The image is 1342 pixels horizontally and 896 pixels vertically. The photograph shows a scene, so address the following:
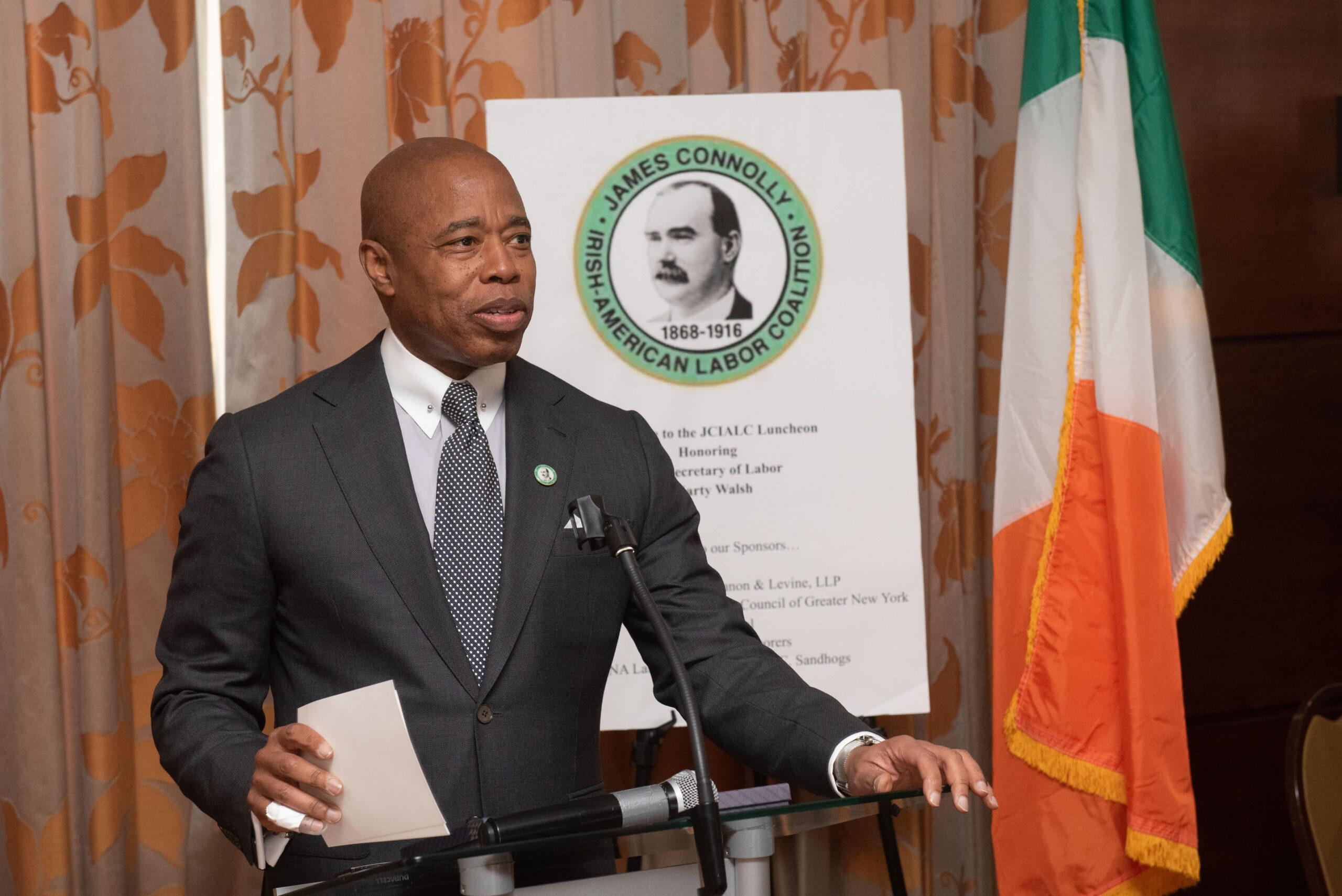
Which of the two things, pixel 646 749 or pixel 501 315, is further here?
pixel 646 749

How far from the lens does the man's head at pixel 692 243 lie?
2588mm

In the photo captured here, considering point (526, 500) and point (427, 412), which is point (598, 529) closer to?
point (526, 500)

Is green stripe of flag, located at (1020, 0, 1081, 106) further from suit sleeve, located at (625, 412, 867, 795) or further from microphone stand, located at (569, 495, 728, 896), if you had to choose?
microphone stand, located at (569, 495, 728, 896)

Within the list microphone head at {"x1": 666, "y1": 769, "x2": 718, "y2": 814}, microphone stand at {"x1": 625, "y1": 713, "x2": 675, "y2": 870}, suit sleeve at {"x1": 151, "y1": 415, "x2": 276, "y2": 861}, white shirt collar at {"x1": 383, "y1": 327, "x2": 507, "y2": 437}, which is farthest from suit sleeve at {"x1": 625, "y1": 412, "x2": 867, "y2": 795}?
microphone stand at {"x1": 625, "y1": 713, "x2": 675, "y2": 870}

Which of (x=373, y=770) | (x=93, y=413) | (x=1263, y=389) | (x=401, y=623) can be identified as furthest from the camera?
(x=1263, y=389)

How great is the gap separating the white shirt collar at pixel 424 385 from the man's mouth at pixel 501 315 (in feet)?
0.30

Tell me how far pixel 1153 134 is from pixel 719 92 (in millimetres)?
1012

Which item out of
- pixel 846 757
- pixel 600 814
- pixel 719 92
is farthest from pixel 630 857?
pixel 719 92

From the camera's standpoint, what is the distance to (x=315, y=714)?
1113 millimetres

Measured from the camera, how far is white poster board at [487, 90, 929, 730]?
2562 mm

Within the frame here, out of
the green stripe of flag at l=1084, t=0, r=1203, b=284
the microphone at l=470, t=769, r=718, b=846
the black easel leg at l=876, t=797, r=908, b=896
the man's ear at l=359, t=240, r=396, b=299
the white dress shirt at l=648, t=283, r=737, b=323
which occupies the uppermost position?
the green stripe of flag at l=1084, t=0, r=1203, b=284

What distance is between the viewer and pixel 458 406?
5.75 ft

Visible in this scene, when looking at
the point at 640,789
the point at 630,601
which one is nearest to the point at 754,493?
the point at 630,601

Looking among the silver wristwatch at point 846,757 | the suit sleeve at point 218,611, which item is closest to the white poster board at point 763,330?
the suit sleeve at point 218,611
